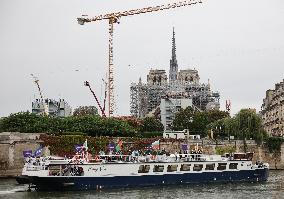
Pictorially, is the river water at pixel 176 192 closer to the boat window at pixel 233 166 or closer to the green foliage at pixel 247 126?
the boat window at pixel 233 166

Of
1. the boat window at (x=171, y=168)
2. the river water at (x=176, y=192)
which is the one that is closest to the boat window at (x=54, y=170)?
the river water at (x=176, y=192)

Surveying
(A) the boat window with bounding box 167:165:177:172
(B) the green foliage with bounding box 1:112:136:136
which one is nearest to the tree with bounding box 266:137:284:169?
(B) the green foliage with bounding box 1:112:136:136

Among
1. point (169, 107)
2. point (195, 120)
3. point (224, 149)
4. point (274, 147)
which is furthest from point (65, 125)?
point (169, 107)

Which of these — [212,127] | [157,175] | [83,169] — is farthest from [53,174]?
[212,127]

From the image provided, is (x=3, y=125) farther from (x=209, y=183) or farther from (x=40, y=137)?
(x=209, y=183)

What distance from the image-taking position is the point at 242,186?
189 ft

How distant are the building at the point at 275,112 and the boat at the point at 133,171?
189 ft

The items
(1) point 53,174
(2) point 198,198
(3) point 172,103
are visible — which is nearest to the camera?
(2) point 198,198

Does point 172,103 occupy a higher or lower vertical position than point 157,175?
higher

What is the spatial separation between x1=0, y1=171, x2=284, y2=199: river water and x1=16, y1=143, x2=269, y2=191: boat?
4.12ft

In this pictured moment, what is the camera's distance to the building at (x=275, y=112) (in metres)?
119

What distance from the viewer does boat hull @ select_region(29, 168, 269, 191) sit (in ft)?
169

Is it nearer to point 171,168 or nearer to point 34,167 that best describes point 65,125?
point 171,168

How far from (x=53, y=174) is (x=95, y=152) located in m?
20.8
